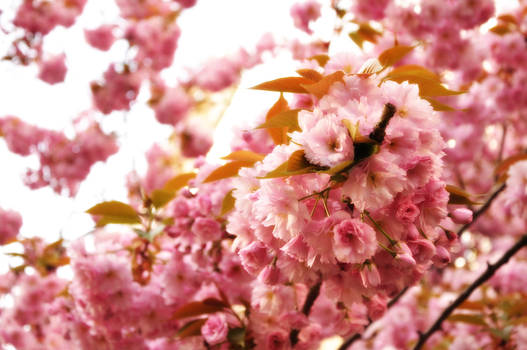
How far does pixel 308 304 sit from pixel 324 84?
68cm

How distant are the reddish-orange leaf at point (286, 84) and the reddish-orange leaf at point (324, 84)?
0.25ft

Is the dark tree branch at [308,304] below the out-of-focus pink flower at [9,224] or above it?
above

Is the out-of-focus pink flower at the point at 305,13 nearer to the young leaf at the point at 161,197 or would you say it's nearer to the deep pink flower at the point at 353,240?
the young leaf at the point at 161,197

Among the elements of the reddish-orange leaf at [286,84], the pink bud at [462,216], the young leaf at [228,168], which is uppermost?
the reddish-orange leaf at [286,84]

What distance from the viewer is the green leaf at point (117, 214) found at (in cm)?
135

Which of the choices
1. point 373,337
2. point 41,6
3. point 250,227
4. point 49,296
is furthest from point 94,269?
point 41,6

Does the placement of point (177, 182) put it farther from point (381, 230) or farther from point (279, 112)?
point (381, 230)

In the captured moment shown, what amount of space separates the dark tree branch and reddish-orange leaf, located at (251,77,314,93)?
1.71 feet

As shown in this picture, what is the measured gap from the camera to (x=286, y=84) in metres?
0.92

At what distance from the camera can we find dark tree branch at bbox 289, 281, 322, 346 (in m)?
1.22

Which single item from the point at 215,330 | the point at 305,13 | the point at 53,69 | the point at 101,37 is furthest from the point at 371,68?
Result: the point at 53,69

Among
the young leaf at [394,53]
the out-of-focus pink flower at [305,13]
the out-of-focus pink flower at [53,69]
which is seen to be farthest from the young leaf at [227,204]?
the out-of-focus pink flower at [53,69]

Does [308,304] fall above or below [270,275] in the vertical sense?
below

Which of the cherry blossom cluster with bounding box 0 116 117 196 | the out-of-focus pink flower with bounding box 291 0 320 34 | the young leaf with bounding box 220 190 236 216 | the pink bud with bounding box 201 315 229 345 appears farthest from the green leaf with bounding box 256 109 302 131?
the cherry blossom cluster with bounding box 0 116 117 196
